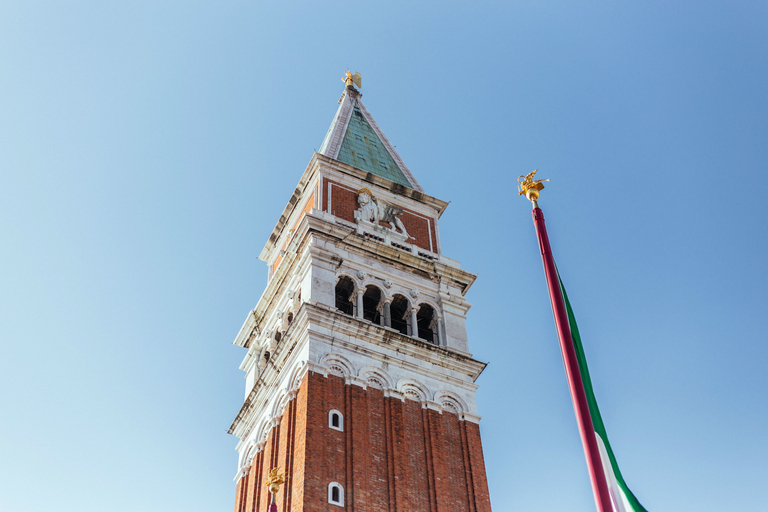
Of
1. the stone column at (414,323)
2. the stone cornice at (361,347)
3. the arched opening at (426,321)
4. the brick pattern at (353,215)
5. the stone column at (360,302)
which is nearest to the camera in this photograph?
the stone cornice at (361,347)

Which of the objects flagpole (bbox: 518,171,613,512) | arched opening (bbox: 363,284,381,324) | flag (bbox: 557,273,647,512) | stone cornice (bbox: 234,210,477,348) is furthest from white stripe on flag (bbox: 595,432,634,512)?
stone cornice (bbox: 234,210,477,348)

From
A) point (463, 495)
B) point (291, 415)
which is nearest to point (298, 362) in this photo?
point (291, 415)

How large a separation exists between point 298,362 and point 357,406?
3602 millimetres

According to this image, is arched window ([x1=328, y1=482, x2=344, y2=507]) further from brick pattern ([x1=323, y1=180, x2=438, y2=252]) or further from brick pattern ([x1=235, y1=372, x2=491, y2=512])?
brick pattern ([x1=323, y1=180, x2=438, y2=252])

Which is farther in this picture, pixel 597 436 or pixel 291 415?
pixel 291 415

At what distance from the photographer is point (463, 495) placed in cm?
4119

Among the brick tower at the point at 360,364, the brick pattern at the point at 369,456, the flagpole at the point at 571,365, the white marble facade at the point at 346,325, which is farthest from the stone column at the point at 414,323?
the flagpole at the point at 571,365

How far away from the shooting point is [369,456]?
4062 centimetres

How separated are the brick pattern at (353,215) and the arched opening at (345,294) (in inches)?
196

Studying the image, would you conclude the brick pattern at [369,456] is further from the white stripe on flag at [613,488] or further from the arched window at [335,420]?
the white stripe on flag at [613,488]

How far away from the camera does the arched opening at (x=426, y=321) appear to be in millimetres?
48875

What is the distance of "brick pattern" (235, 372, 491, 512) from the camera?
38875 mm

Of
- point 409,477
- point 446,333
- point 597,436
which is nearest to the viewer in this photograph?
point 597,436

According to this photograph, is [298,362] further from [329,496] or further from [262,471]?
[329,496]
